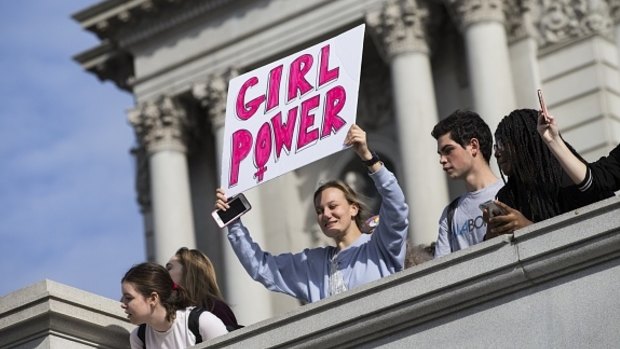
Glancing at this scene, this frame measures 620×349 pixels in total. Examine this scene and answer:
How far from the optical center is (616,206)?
10.0 m

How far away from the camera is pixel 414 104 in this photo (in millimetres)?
30406

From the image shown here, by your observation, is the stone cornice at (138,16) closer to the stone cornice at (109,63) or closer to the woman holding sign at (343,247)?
the stone cornice at (109,63)

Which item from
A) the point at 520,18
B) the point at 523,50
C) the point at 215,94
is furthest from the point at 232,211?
the point at 215,94

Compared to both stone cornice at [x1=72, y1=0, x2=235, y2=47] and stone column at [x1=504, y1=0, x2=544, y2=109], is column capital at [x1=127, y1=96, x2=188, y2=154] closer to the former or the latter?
stone cornice at [x1=72, y1=0, x2=235, y2=47]

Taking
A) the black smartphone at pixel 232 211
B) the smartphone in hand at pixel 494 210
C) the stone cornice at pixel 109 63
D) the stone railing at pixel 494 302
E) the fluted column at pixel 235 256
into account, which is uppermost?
the stone cornice at pixel 109 63

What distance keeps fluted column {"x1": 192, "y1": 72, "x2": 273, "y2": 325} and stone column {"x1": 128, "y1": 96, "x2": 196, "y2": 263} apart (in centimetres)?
60

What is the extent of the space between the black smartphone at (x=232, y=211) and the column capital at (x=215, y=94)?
19974 mm

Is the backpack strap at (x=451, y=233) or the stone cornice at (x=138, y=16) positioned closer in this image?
the backpack strap at (x=451, y=233)

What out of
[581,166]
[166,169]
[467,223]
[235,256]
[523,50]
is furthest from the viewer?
[166,169]

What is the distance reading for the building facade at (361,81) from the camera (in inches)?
1181

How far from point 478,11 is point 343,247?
18162mm

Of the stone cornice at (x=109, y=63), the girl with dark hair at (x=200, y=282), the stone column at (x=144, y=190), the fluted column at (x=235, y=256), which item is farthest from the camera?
the stone column at (x=144, y=190)

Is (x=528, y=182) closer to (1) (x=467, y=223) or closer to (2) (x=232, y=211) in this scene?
(1) (x=467, y=223)

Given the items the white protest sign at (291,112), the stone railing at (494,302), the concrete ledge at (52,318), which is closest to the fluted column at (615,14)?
the white protest sign at (291,112)
